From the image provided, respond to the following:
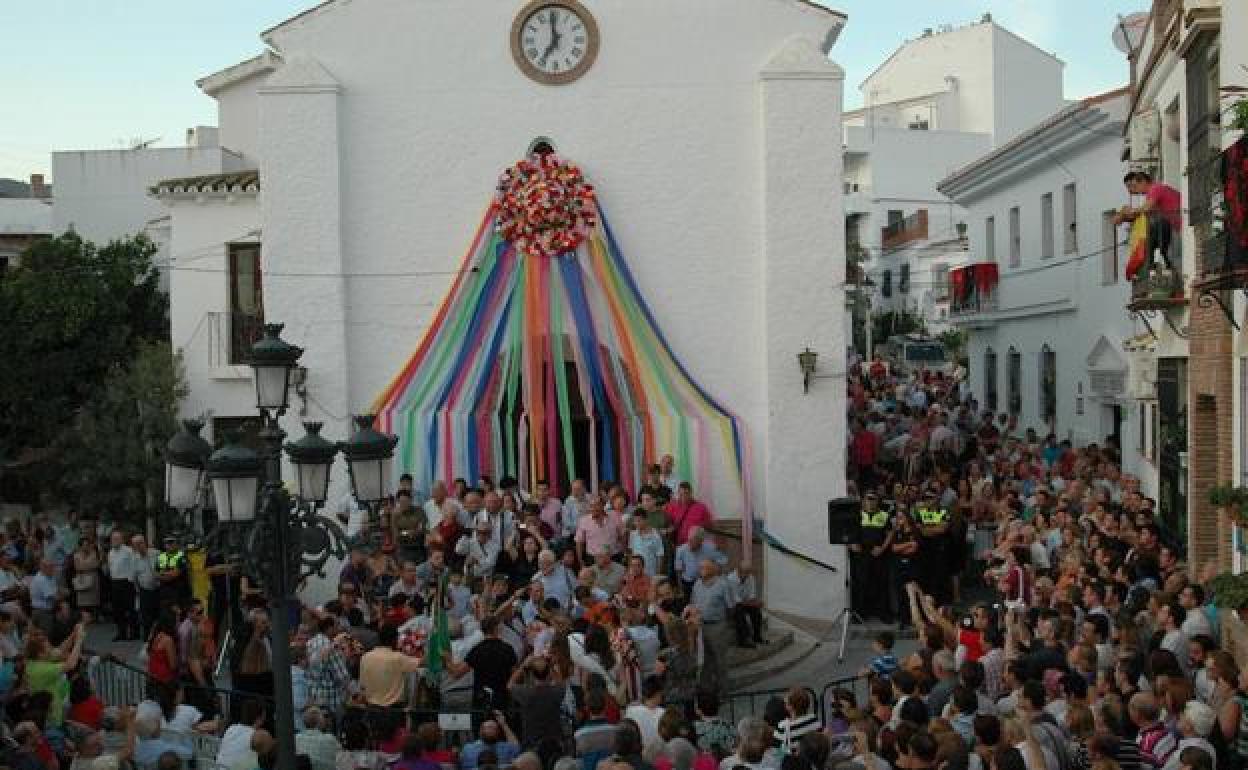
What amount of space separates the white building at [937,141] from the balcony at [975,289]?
16.5 meters

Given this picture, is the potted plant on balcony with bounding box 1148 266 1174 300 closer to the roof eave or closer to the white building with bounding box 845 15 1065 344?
the roof eave

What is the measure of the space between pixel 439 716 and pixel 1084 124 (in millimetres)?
17704

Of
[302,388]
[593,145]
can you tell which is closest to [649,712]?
[302,388]

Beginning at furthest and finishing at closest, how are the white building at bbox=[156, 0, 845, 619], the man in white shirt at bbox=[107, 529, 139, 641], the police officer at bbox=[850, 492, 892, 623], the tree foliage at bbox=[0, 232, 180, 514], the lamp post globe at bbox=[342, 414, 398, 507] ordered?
the tree foliage at bbox=[0, 232, 180, 514]
the white building at bbox=[156, 0, 845, 619]
the police officer at bbox=[850, 492, 892, 623]
the man in white shirt at bbox=[107, 529, 139, 641]
the lamp post globe at bbox=[342, 414, 398, 507]

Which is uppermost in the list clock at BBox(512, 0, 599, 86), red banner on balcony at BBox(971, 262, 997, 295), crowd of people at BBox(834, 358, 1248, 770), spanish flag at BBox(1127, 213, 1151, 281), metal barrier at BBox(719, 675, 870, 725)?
clock at BBox(512, 0, 599, 86)

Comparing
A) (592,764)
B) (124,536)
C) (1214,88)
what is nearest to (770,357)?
(1214,88)

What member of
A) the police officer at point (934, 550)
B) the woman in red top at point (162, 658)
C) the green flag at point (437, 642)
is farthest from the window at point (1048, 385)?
the woman in red top at point (162, 658)

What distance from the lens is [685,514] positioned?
674 inches

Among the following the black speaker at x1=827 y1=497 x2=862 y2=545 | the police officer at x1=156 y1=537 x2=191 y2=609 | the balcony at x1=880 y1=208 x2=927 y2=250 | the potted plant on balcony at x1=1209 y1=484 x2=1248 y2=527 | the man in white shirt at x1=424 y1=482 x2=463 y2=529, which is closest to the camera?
the potted plant on balcony at x1=1209 y1=484 x2=1248 y2=527

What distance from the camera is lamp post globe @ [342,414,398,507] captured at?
33.1 feet

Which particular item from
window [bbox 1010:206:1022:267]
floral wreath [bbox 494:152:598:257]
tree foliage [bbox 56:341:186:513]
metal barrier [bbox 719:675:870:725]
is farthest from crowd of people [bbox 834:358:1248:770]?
tree foliage [bbox 56:341:186:513]

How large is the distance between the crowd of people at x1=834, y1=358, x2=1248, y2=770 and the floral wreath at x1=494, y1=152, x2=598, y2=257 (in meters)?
4.60

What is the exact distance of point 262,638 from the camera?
1330 centimetres

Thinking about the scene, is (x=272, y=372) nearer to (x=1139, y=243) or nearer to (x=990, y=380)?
(x=1139, y=243)
